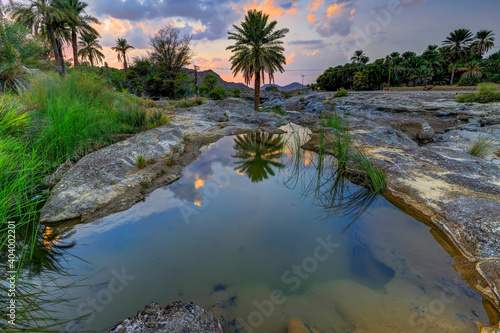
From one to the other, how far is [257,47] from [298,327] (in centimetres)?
2024

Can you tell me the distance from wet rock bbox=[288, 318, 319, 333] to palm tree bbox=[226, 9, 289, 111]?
63.8 feet

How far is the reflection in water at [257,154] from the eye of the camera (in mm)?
6262

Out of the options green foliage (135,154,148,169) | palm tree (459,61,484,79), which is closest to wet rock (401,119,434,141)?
green foliage (135,154,148,169)

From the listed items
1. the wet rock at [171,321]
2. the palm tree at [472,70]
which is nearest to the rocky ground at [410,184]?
the wet rock at [171,321]

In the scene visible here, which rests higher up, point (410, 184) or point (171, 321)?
point (410, 184)

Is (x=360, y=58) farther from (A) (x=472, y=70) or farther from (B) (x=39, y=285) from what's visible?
(B) (x=39, y=285)

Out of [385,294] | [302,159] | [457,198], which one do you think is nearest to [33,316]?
[385,294]

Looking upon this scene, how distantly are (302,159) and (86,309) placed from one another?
619cm

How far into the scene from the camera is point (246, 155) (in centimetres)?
781

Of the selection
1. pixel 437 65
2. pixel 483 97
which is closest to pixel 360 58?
pixel 437 65

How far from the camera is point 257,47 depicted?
61.0ft

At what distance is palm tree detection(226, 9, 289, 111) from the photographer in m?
18.0

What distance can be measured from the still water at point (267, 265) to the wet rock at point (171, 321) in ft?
0.92

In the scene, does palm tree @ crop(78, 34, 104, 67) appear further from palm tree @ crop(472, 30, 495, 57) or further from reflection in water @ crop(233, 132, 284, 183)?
palm tree @ crop(472, 30, 495, 57)
